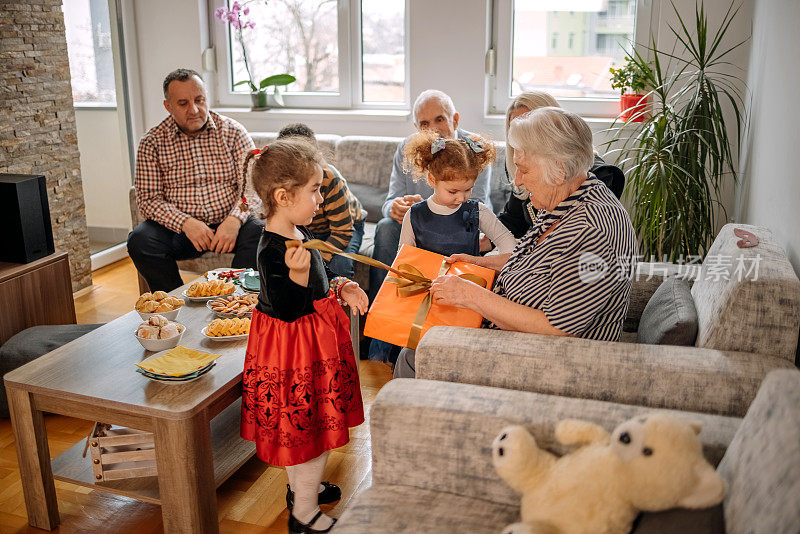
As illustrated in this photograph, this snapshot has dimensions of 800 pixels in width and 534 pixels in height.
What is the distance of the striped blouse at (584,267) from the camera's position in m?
1.75

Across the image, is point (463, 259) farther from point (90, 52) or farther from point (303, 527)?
point (90, 52)

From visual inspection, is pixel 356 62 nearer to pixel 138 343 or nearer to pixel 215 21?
pixel 215 21

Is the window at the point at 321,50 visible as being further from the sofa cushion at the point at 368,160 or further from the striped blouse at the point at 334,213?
the striped blouse at the point at 334,213

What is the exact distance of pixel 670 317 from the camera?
75.3 inches

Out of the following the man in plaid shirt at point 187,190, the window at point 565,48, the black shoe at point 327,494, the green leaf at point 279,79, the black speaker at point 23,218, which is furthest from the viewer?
the green leaf at point 279,79

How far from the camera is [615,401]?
5.35ft

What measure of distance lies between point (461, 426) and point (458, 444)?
0.13 feet

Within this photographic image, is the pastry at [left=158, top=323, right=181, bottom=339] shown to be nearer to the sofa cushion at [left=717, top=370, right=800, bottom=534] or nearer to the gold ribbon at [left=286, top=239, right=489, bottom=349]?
the gold ribbon at [left=286, top=239, right=489, bottom=349]

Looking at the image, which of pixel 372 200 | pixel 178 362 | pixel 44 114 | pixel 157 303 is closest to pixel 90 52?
pixel 44 114

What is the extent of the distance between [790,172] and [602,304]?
0.80 m

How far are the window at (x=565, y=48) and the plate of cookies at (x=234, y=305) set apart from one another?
2244 mm

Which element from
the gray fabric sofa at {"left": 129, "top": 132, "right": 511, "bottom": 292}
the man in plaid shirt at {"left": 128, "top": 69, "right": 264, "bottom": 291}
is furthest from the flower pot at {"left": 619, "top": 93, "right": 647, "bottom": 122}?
the man in plaid shirt at {"left": 128, "top": 69, "right": 264, "bottom": 291}

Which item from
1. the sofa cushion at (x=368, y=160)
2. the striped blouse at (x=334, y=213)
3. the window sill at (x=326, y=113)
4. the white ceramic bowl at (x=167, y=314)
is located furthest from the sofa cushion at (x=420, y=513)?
the window sill at (x=326, y=113)

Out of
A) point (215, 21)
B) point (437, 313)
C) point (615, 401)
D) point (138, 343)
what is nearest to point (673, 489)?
point (615, 401)
